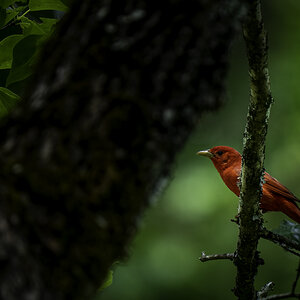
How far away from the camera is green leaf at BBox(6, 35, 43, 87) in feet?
5.99

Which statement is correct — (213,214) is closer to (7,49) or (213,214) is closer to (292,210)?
(292,210)

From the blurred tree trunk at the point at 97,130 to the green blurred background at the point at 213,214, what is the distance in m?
6.06

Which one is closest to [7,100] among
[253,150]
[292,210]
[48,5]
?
[48,5]

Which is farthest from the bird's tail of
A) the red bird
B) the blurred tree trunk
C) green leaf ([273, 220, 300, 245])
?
the blurred tree trunk

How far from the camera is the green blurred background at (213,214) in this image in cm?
742

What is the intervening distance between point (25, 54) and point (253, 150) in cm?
117

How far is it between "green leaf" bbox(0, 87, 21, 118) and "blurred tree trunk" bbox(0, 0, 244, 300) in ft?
2.17

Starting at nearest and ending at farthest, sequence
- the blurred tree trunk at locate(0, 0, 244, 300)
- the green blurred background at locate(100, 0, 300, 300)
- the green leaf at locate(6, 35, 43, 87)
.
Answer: the blurred tree trunk at locate(0, 0, 244, 300) → the green leaf at locate(6, 35, 43, 87) → the green blurred background at locate(100, 0, 300, 300)

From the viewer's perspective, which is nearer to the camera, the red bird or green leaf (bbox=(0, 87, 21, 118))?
green leaf (bbox=(0, 87, 21, 118))

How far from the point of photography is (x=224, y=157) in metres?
5.34

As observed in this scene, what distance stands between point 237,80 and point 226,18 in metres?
7.41

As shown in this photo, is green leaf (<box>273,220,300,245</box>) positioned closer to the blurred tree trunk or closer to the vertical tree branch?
the vertical tree branch

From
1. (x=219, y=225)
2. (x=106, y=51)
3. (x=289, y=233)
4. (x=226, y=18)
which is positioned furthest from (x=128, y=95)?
(x=219, y=225)

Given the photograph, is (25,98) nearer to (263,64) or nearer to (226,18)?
(226,18)
